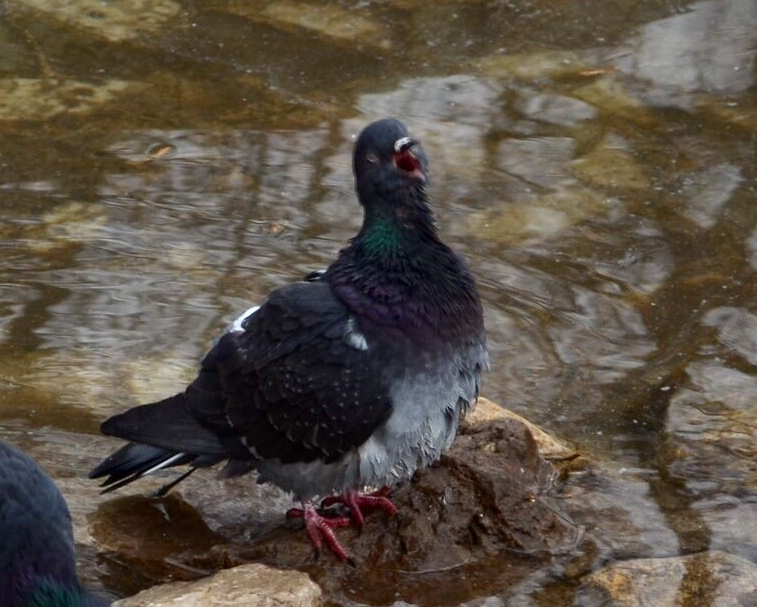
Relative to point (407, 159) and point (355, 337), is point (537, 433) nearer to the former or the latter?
point (355, 337)

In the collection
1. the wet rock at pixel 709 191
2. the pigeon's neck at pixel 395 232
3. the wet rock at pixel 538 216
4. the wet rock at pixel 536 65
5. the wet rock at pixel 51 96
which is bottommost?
→ the wet rock at pixel 538 216

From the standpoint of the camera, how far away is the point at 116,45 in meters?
9.16

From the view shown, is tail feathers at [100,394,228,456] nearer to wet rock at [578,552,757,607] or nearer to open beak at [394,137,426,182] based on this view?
open beak at [394,137,426,182]

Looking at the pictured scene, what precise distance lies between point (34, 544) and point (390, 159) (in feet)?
5.73

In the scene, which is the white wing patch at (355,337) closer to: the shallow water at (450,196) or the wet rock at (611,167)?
the shallow water at (450,196)

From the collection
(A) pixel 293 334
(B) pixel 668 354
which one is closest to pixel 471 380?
(A) pixel 293 334

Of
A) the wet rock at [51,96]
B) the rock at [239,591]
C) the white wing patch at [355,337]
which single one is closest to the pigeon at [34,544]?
the rock at [239,591]

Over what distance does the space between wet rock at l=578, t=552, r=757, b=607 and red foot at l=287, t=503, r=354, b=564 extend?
794mm

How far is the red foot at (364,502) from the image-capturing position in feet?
16.1

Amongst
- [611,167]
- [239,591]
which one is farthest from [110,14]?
[239,591]

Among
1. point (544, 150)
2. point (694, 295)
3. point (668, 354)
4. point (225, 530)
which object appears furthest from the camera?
point (544, 150)

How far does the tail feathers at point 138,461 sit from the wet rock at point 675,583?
4.40 feet

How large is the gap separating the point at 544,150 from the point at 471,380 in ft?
11.2

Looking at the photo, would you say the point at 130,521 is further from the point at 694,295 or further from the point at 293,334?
the point at 694,295
